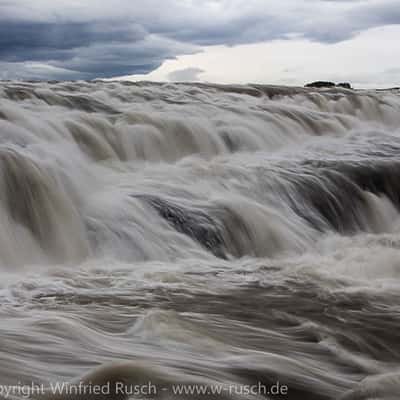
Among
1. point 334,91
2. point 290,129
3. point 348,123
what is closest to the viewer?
point 290,129

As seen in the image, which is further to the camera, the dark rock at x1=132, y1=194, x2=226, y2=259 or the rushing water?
the dark rock at x1=132, y1=194, x2=226, y2=259

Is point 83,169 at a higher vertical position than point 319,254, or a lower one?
higher

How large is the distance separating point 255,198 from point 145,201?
5.33 feet

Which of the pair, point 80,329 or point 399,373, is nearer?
point 399,373

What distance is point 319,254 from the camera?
7.29 metres

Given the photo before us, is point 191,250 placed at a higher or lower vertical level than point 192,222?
lower

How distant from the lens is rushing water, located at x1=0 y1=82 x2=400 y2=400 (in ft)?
11.6

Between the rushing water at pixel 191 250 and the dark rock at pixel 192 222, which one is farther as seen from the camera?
the dark rock at pixel 192 222

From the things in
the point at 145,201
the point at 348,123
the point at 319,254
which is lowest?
the point at 319,254

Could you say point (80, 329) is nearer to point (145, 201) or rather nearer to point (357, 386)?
point (357, 386)

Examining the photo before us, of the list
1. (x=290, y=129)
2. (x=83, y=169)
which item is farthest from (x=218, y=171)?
(x=290, y=129)

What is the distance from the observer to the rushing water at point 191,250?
3533mm

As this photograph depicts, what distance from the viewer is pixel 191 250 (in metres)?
6.77

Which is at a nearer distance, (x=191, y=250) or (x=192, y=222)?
(x=191, y=250)
